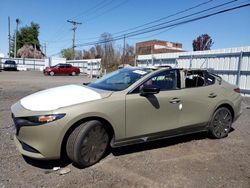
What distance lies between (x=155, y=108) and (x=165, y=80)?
0.68 meters

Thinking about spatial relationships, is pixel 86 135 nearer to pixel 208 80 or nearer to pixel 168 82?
pixel 168 82

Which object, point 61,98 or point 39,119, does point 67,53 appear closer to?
point 61,98

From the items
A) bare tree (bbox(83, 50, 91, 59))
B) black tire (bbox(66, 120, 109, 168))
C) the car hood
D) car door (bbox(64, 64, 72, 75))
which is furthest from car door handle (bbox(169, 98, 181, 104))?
bare tree (bbox(83, 50, 91, 59))

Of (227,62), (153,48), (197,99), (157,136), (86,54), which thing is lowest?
(157,136)

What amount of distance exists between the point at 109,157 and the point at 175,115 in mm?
1450

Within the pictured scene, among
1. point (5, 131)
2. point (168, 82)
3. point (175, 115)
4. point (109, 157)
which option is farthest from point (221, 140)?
point (5, 131)

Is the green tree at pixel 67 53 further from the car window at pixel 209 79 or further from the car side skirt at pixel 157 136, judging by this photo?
the car side skirt at pixel 157 136

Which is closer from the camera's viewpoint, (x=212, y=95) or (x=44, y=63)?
(x=212, y=95)

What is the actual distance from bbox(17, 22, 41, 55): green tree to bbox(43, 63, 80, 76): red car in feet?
124

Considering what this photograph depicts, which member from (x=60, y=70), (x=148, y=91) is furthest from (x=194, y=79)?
(x=60, y=70)

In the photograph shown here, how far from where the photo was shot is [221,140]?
17.3 ft

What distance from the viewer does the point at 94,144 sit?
3.73m

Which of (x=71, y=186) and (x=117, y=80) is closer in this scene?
(x=71, y=186)

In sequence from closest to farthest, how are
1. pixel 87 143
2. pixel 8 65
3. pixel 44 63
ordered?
pixel 87 143 < pixel 8 65 < pixel 44 63
